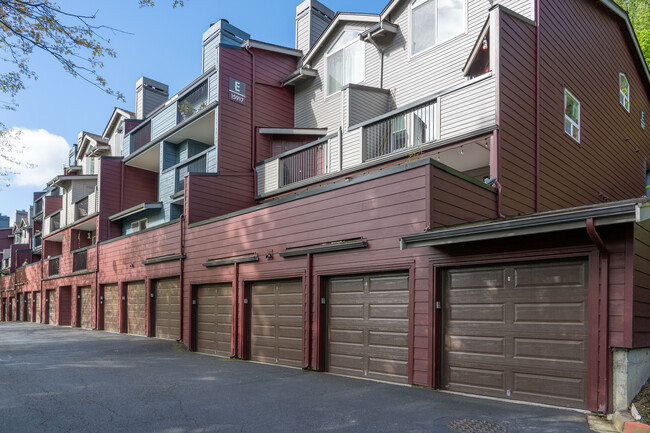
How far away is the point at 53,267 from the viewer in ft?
96.0

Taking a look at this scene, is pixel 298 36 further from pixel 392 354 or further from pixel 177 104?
pixel 392 354

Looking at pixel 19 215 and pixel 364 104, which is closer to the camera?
pixel 364 104

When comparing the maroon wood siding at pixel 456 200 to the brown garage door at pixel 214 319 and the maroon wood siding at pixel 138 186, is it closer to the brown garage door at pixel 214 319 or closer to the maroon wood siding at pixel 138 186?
the brown garage door at pixel 214 319

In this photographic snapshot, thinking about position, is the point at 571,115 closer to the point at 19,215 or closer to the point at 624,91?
the point at 624,91

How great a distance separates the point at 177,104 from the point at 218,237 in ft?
28.3

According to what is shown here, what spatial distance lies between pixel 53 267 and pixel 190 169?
16.2 m

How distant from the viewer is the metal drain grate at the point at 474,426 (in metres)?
5.81

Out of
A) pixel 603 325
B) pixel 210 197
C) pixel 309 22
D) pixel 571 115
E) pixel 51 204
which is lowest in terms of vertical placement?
pixel 603 325

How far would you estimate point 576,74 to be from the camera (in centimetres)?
1376

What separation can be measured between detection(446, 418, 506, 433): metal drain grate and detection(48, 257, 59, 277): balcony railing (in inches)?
1119

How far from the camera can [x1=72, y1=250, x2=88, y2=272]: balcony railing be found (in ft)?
80.7

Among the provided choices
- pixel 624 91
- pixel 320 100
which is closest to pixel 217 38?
pixel 320 100

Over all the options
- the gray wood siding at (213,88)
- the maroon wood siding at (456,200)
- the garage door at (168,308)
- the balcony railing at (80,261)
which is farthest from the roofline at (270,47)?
the balcony railing at (80,261)

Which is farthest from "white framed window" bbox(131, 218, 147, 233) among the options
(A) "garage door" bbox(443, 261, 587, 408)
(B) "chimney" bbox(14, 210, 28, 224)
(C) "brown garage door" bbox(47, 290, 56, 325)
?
(B) "chimney" bbox(14, 210, 28, 224)
